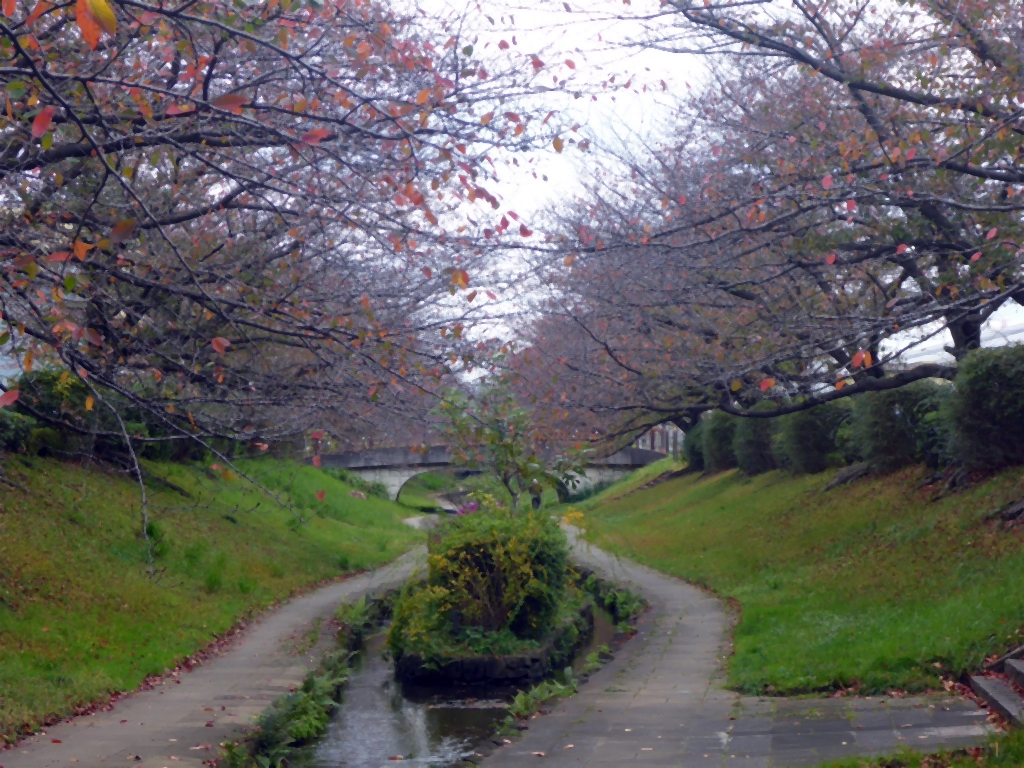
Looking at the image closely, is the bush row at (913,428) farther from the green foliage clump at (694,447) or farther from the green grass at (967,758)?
the green grass at (967,758)

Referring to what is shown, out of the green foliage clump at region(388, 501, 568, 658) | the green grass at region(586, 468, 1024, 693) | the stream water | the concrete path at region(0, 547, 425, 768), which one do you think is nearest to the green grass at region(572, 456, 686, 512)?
the green grass at region(586, 468, 1024, 693)

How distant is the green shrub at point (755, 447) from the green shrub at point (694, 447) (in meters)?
6.06

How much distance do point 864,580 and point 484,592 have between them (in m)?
4.78

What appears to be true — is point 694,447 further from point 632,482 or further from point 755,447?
point 632,482

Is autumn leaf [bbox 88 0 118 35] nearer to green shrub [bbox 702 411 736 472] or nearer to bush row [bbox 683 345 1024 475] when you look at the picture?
bush row [bbox 683 345 1024 475]

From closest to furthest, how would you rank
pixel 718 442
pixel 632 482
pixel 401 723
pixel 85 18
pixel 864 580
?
1. pixel 85 18
2. pixel 401 723
3. pixel 864 580
4. pixel 718 442
5. pixel 632 482

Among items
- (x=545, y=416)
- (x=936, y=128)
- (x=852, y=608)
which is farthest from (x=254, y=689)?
(x=936, y=128)

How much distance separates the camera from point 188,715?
28.5ft

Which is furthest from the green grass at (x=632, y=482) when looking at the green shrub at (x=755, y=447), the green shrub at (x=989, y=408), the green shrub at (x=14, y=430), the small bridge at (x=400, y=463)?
the green shrub at (x=14, y=430)

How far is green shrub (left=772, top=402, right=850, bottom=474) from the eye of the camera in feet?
73.6

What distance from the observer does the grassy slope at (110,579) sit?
359 inches

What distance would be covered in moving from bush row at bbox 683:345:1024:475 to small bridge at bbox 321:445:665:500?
21.7 ft

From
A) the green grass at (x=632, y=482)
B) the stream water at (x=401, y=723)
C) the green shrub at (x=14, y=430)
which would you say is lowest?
the stream water at (x=401, y=723)

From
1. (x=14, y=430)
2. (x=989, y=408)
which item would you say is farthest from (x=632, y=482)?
(x=14, y=430)
